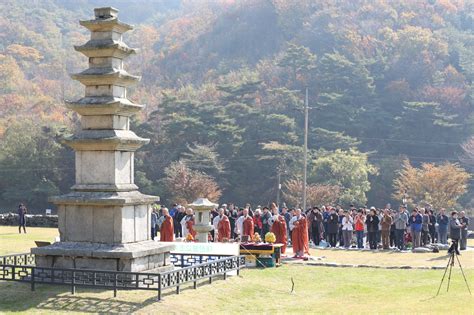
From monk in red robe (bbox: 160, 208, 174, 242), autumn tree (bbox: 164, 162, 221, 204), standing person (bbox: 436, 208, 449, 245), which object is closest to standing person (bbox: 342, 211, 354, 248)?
standing person (bbox: 436, 208, 449, 245)

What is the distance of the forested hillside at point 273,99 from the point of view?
198ft

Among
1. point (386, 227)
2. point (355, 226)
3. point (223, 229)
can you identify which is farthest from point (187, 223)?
point (386, 227)

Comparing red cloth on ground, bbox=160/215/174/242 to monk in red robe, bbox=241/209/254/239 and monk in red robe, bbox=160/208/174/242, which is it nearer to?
monk in red robe, bbox=160/208/174/242

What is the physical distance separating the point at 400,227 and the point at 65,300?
17823 millimetres

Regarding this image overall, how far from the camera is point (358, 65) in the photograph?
239 feet

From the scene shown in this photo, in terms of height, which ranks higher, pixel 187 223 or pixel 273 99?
pixel 273 99

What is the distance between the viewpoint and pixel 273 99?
7019cm

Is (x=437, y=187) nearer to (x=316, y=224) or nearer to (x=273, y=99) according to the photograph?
(x=273, y=99)

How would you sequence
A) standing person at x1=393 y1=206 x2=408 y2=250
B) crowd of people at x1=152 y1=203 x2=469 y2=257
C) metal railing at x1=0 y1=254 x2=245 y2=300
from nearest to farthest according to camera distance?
metal railing at x1=0 y1=254 x2=245 y2=300 → crowd of people at x1=152 y1=203 x2=469 y2=257 → standing person at x1=393 y1=206 x2=408 y2=250

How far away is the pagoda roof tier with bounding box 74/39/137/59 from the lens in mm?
19578

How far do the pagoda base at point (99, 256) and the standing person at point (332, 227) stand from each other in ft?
45.4

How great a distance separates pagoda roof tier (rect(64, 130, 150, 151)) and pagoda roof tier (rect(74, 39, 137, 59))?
206 cm

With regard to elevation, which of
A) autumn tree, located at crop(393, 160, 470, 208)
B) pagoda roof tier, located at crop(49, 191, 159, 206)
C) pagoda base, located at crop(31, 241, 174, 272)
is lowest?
pagoda base, located at crop(31, 241, 174, 272)

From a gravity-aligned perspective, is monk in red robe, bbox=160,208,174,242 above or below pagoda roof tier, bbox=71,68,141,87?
below
